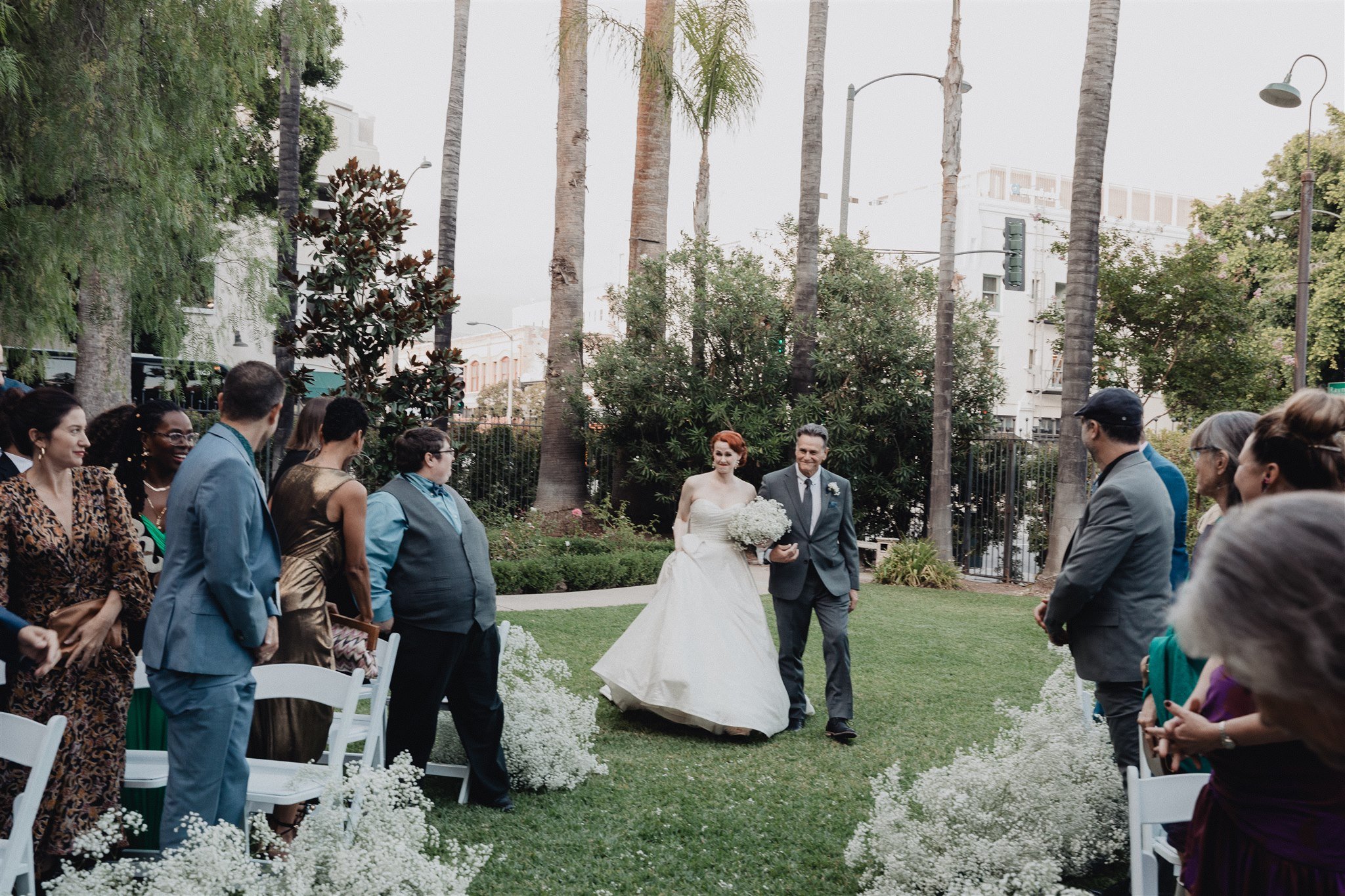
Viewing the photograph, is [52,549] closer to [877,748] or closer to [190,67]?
[877,748]

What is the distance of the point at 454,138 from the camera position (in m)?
20.2

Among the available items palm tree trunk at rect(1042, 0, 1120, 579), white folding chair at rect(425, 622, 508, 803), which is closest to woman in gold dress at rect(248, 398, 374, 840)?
white folding chair at rect(425, 622, 508, 803)

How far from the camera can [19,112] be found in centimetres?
976

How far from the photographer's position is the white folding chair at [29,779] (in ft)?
9.84

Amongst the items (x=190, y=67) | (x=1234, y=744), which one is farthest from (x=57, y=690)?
(x=190, y=67)

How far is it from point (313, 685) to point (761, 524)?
3.90 meters

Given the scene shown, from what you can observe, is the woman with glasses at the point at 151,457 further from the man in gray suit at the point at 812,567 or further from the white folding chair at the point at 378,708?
A: the man in gray suit at the point at 812,567

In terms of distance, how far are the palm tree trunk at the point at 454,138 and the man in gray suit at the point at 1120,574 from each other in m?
16.9

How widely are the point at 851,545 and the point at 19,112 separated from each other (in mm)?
8350

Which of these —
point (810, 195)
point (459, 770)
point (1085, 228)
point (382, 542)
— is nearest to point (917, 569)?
point (1085, 228)

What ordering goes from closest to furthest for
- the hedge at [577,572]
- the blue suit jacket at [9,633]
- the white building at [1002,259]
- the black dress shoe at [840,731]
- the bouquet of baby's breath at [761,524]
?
the blue suit jacket at [9,633] < the black dress shoe at [840,731] < the bouquet of baby's breath at [761,524] < the hedge at [577,572] < the white building at [1002,259]

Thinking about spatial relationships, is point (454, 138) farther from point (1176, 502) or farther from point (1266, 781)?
point (1266, 781)

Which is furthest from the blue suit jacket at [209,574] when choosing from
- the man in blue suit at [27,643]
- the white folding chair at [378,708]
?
the white folding chair at [378,708]

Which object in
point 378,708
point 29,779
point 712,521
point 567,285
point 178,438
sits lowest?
point 378,708
